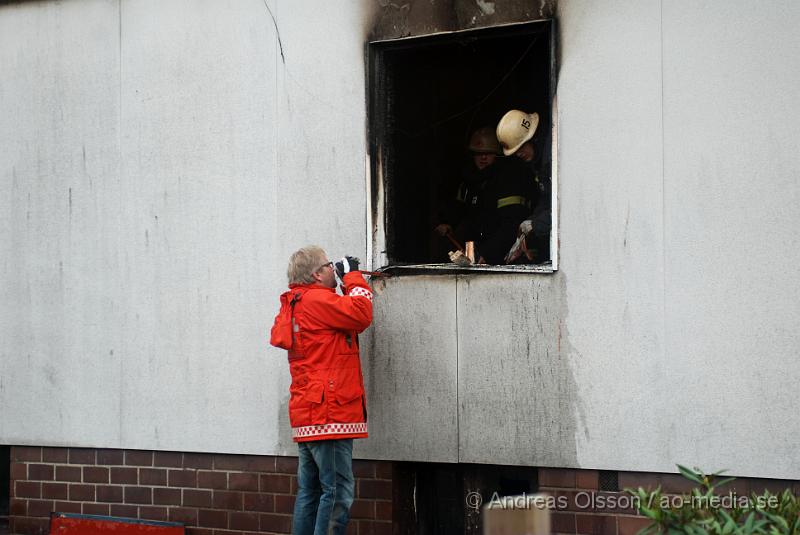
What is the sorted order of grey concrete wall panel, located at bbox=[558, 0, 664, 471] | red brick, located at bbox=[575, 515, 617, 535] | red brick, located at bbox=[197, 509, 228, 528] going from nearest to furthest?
grey concrete wall panel, located at bbox=[558, 0, 664, 471], red brick, located at bbox=[575, 515, 617, 535], red brick, located at bbox=[197, 509, 228, 528]

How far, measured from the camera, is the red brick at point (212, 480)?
662 centimetres

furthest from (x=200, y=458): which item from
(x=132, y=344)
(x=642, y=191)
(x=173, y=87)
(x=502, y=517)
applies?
(x=502, y=517)

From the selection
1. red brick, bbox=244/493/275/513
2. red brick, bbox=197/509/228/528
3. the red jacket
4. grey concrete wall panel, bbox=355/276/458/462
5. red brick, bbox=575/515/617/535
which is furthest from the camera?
red brick, bbox=197/509/228/528

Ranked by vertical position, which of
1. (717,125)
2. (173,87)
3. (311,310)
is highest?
(173,87)

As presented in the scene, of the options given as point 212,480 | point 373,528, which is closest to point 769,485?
point 373,528

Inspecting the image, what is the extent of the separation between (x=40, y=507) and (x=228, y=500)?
1484mm

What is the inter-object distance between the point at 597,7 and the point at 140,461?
4099 mm

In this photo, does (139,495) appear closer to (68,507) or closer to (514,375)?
(68,507)

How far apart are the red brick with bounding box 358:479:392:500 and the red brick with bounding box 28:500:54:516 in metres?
2.33

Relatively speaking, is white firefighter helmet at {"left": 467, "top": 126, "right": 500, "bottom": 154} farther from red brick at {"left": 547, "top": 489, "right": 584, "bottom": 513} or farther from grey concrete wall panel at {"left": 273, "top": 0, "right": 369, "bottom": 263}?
red brick at {"left": 547, "top": 489, "right": 584, "bottom": 513}

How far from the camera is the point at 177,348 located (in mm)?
6703

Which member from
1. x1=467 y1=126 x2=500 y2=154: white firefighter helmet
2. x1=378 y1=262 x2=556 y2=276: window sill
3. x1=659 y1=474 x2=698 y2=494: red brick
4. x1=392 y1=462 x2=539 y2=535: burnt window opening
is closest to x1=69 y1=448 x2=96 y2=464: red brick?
x1=392 y1=462 x2=539 y2=535: burnt window opening

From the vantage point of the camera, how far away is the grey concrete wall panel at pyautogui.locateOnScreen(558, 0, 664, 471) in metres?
5.58

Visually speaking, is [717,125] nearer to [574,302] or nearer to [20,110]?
[574,302]
